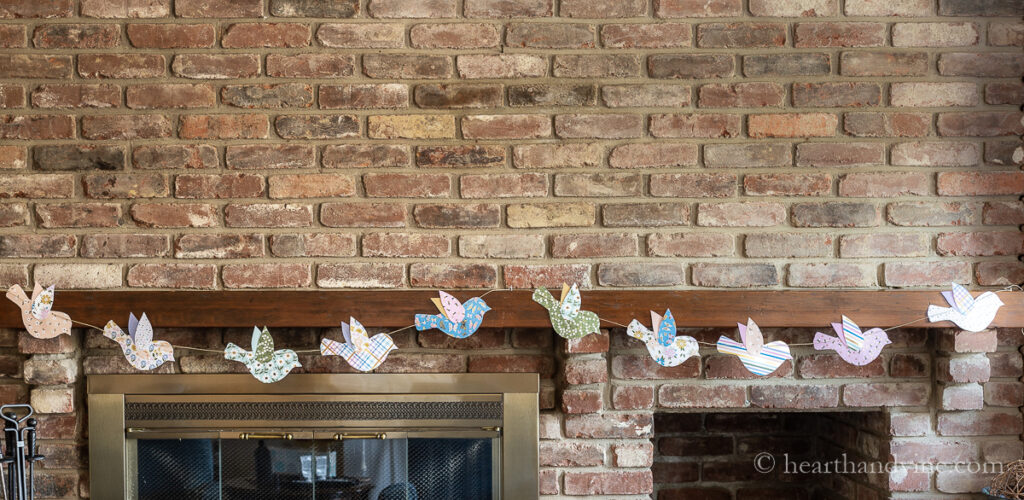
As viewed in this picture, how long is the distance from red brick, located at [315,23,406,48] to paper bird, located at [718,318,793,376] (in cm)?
107

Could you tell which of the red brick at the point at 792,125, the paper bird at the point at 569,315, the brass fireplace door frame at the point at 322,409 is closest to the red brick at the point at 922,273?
the red brick at the point at 792,125

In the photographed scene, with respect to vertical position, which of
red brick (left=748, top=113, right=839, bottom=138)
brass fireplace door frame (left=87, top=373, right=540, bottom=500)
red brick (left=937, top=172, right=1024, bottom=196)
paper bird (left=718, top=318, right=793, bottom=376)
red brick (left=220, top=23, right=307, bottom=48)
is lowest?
brass fireplace door frame (left=87, top=373, right=540, bottom=500)

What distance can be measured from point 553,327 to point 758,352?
0.49 metres

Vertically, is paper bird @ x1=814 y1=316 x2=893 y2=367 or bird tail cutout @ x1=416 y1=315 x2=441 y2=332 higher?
bird tail cutout @ x1=416 y1=315 x2=441 y2=332

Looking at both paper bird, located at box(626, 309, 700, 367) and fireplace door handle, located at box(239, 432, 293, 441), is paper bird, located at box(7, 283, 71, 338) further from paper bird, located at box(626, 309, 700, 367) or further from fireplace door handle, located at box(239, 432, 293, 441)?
paper bird, located at box(626, 309, 700, 367)

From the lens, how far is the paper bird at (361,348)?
178cm

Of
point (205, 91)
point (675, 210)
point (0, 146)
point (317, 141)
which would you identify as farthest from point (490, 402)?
point (0, 146)

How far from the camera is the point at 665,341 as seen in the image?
1.77 m

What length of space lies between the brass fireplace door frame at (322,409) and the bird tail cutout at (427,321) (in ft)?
0.49

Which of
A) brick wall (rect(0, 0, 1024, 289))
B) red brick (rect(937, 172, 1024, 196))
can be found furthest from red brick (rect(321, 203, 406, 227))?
red brick (rect(937, 172, 1024, 196))

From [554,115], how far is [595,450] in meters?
0.82

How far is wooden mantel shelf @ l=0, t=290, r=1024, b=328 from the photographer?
1.76m

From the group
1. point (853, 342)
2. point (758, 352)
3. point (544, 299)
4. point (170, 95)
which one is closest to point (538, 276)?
point (544, 299)

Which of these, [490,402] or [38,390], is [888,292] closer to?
[490,402]
